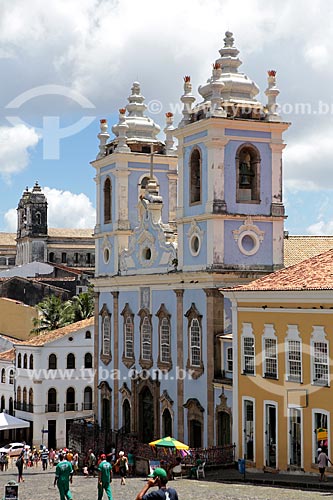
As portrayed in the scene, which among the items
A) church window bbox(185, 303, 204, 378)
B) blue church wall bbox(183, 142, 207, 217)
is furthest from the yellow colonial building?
blue church wall bbox(183, 142, 207, 217)

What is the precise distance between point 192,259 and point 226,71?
7553 millimetres

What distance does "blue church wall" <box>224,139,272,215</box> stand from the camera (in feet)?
115

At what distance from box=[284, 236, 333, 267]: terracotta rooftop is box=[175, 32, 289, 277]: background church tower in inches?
60.0

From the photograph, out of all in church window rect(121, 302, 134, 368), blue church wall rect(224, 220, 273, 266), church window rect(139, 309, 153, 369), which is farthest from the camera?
church window rect(121, 302, 134, 368)

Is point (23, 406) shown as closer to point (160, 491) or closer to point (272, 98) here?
point (272, 98)

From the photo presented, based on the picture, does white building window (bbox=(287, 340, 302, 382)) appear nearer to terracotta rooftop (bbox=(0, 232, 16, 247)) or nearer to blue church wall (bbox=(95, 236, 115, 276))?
blue church wall (bbox=(95, 236, 115, 276))

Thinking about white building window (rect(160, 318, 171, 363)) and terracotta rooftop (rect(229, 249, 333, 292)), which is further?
white building window (rect(160, 318, 171, 363))

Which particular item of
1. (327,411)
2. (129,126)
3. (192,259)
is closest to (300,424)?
(327,411)

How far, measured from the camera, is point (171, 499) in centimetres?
1231

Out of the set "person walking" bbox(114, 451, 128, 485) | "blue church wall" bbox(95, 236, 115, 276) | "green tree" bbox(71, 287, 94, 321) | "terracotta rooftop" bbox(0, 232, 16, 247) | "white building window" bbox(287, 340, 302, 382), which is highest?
"terracotta rooftop" bbox(0, 232, 16, 247)

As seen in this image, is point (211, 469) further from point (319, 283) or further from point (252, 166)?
point (252, 166)

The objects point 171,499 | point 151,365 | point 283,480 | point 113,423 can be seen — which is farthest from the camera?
point 113,423

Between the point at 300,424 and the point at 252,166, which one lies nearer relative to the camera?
the point at 300,424

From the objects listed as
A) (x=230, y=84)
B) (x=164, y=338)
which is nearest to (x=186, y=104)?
(x=230, y=84)
